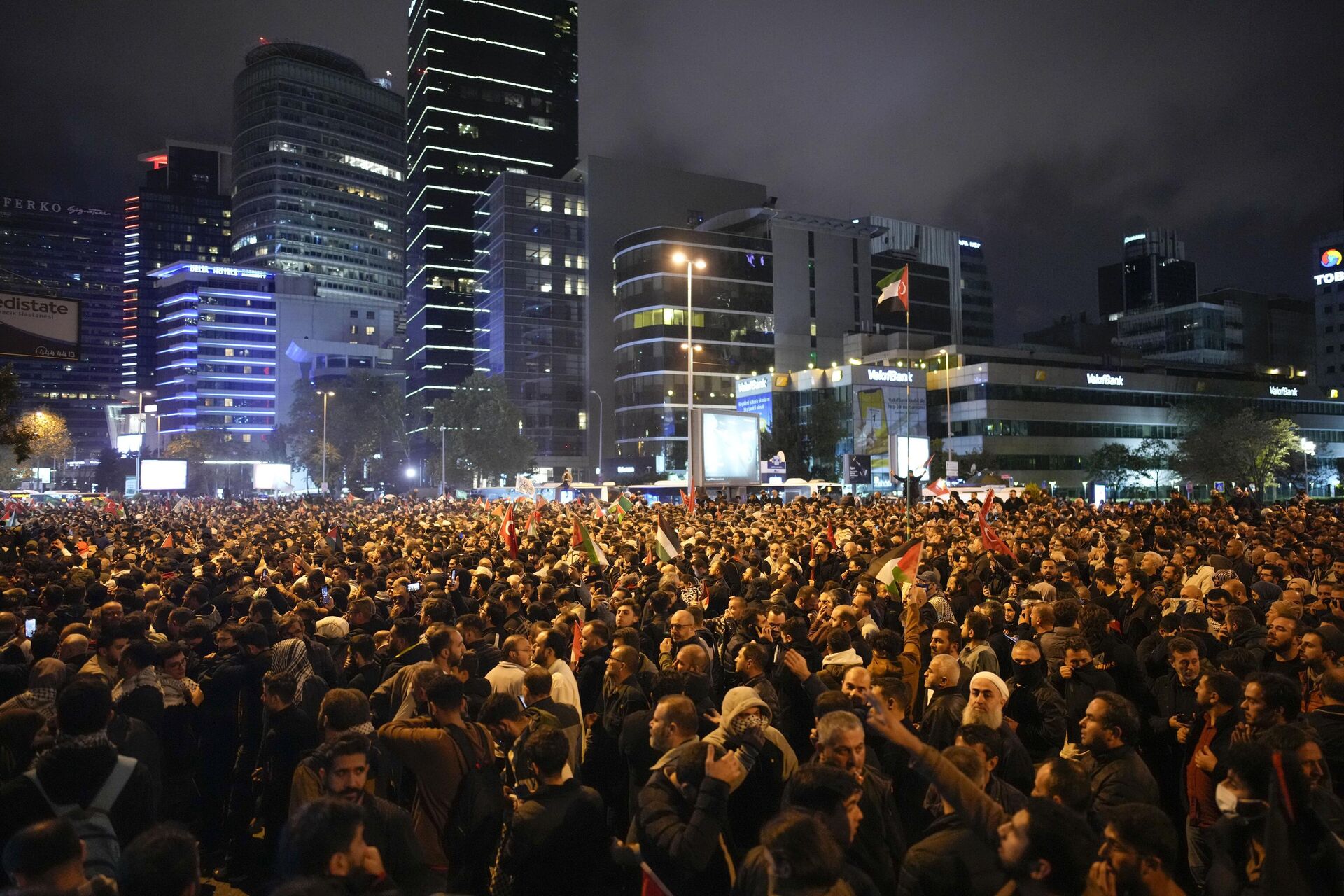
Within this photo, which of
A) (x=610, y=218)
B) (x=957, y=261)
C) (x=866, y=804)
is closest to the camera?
(x=866, y=804)

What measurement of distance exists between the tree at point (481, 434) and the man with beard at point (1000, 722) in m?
82.7

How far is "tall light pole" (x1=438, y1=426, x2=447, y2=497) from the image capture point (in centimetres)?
8404

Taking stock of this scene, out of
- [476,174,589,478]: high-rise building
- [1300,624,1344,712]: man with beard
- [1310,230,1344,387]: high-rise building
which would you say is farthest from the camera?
[1310,230,1344,387]: high-rise building

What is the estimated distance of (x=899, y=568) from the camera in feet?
35.4

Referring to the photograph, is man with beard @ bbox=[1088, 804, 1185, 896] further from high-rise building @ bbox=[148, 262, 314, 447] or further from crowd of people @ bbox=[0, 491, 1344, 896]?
high-rise building @ bbox=[148, 262, 314, 447]

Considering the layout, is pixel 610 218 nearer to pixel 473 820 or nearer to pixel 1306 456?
pixel 1306 456

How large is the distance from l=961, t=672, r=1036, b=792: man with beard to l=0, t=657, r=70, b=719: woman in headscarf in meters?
5.74

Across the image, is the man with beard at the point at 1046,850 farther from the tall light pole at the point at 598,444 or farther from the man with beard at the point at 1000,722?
the tall light pole at the point at 598,444

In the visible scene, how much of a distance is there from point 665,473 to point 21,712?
8739cm

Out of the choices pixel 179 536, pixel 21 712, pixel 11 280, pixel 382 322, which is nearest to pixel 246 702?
pixel 21 712

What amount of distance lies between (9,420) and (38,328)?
31.1 feet

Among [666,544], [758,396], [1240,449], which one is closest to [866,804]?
[666,544]

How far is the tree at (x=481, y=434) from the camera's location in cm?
8594

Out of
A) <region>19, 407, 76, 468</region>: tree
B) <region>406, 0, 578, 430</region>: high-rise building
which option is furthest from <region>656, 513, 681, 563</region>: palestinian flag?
<region>406, 0, 578, 430</region>: high-rise building
